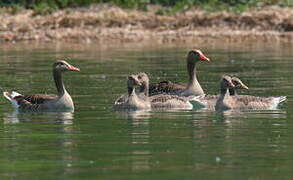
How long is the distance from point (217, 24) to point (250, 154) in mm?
29311

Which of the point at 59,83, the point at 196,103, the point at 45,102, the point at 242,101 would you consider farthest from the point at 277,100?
the point at 45,102

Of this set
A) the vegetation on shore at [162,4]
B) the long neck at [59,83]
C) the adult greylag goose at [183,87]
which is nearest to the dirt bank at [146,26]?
the vegetation on shore at [162,4]

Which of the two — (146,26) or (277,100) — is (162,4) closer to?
(146,26)

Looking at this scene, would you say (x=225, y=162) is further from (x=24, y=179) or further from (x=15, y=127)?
(x=15, y=127)

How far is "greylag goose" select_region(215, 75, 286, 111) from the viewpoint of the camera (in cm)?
2122

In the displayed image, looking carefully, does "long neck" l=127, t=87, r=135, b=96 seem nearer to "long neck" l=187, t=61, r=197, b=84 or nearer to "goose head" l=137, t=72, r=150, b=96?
"goose head" l=137, t=72, r=150, b=96

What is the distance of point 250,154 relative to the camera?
15.4 metres

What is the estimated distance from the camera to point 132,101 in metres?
21.5

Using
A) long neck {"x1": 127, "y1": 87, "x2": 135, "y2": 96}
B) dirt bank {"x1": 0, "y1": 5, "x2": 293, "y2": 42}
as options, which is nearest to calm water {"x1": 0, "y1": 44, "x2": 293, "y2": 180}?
long neck {"x1": 127, "y1": 87, "x2": 135, "y2": 96}

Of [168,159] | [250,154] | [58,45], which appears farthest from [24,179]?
[58,45]

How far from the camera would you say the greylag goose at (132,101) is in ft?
70.1

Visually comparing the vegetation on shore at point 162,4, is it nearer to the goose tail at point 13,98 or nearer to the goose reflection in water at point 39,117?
the goose tail at point 13,98

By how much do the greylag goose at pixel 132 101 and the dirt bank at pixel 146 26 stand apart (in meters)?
21.2

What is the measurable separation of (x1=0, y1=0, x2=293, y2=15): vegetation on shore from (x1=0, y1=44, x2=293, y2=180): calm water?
15.7m
